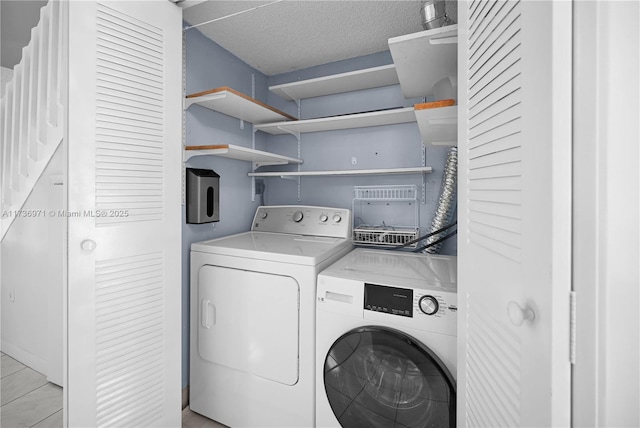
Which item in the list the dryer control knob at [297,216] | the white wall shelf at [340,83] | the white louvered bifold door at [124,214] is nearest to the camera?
the white louvered bifold door at [124,214]

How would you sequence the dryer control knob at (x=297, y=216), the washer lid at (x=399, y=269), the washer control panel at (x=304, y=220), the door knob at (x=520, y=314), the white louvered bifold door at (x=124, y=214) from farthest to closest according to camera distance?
the dryer control knob at (x=297, y=216) → the washer control panel at (x=304, y=220) → the washer lid at (x=399, y=269) → the white louvered bifold door at (x=124, y=214) → the door knob at (x=520, y=314)

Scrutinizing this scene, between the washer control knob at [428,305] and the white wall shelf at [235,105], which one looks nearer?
the washer control knob at [428,305]

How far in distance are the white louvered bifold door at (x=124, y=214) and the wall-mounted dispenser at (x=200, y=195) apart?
29cm

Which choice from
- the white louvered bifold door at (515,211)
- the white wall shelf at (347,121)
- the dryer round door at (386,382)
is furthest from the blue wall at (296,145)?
the white louvered bifold door at (515,211)

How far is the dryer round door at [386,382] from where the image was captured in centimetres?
123

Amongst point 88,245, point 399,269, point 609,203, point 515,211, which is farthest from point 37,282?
point 609,203

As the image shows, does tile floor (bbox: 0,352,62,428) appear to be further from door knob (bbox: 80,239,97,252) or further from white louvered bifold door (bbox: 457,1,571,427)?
white louvered bifold door (bbox: 457,1,571,427)

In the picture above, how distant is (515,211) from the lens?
0.70m

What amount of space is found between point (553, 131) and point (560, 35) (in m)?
0.19

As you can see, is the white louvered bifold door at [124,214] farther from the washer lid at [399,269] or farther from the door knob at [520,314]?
the door knob at [520,314]

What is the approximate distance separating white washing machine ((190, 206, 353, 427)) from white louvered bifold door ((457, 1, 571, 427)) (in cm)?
83

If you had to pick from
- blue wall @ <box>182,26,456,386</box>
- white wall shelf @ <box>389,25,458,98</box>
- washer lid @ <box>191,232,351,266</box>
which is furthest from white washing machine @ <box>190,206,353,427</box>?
white wall shelf @ <box>389,25,458,98</box>

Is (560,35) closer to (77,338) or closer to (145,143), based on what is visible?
(145,143)

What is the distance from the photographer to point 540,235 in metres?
0.62
